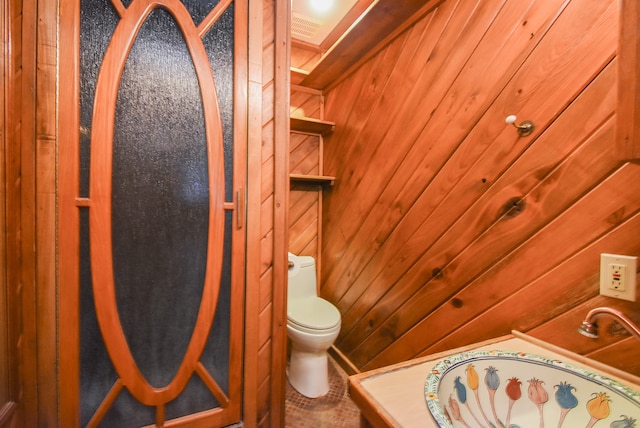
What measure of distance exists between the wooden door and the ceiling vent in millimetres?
1165

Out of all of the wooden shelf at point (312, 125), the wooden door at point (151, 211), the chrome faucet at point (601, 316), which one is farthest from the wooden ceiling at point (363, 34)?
the chrome faucet at point (601, 316)

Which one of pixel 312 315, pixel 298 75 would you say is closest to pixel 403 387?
pixel 312 315

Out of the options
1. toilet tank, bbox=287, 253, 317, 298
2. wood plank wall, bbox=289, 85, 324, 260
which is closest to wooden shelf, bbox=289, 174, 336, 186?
wood plank wall, bbox=289, 85, 324, 260

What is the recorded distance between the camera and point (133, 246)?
0.99 m

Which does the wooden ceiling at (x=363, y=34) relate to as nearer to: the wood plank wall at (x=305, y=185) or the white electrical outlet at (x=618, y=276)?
the wood plank wall at (x=305, y=185)

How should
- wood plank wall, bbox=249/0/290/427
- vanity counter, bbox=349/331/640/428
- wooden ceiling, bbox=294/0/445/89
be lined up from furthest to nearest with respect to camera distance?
wooden ceiling, bbox=294/0/445/89, wood plank wall, bbox=249/0/290/427, vanity counter, bbox=349/331/640/428

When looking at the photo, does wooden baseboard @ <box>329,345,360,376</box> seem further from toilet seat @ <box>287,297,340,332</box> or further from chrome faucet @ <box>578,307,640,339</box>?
chrome faucet @ <box>578,307,640,339</box>

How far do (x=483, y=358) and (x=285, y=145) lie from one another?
109cm

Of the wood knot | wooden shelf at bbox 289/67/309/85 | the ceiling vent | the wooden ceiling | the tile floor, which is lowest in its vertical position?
the tile floor

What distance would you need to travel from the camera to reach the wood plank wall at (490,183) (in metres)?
0.85

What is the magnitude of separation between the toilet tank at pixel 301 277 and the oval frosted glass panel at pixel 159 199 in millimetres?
1123

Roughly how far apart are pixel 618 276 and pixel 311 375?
1669 mm

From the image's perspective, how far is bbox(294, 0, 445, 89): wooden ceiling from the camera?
4.95 ft

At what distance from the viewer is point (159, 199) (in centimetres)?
103
